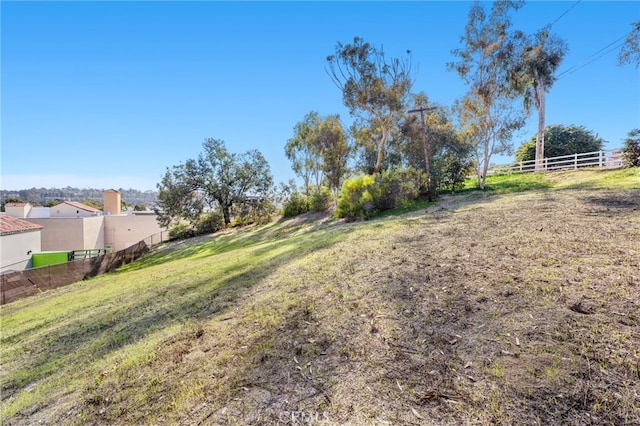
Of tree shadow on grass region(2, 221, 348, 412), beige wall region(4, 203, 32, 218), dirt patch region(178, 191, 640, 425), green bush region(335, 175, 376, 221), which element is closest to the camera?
dirt patch region(178, 191, 640, 425)

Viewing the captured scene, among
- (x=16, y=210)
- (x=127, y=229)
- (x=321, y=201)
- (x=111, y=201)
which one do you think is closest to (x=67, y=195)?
(x=111, y=201)

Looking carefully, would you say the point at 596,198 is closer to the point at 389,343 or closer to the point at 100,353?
the point at 389,343

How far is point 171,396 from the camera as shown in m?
2.63

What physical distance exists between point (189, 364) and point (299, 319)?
3.96ft

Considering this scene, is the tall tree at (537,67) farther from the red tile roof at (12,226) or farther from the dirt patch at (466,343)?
the red tile roof at (12,226)

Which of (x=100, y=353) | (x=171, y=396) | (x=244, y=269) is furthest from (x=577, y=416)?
(x=244, y=269)

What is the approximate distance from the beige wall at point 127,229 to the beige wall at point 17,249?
1056 centimetres

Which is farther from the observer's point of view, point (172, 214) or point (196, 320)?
point (172, 214)

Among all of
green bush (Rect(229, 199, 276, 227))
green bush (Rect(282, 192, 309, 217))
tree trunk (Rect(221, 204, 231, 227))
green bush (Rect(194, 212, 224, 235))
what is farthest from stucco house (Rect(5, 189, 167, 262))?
green bush (Rect(282, 192, 309, 217))

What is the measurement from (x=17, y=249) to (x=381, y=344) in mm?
21187

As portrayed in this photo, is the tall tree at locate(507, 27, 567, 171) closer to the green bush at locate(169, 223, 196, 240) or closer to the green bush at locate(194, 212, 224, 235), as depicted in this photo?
the green bush at locate(194, 212, 224, 235)

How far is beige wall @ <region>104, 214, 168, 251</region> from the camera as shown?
94.4ft

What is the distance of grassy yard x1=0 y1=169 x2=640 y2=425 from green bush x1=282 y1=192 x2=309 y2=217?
1571 cm

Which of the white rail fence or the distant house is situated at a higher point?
the white rail fence
